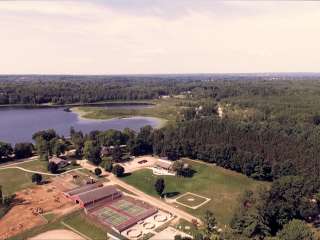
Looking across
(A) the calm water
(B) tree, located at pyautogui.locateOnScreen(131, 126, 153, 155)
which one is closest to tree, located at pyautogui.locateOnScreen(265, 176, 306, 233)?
(B) tree, located at pyautogui.locateOnScreen(131, 126, 153, 155)

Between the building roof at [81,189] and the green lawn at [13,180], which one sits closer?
the building roof at [81,189]

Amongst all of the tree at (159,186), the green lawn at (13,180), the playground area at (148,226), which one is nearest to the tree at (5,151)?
the green lawn at (13,180)

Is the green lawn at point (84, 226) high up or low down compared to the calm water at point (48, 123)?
down

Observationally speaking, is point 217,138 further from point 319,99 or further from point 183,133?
point 319,99

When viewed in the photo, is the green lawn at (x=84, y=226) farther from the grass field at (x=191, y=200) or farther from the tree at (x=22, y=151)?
the tree at (x=22, y=151)

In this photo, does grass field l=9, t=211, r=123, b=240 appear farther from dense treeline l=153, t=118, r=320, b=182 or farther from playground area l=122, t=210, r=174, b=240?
dense treeline l=153, t=118, r=320, b=182

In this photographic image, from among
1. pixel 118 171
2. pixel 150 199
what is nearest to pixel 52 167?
pixel 118 171
